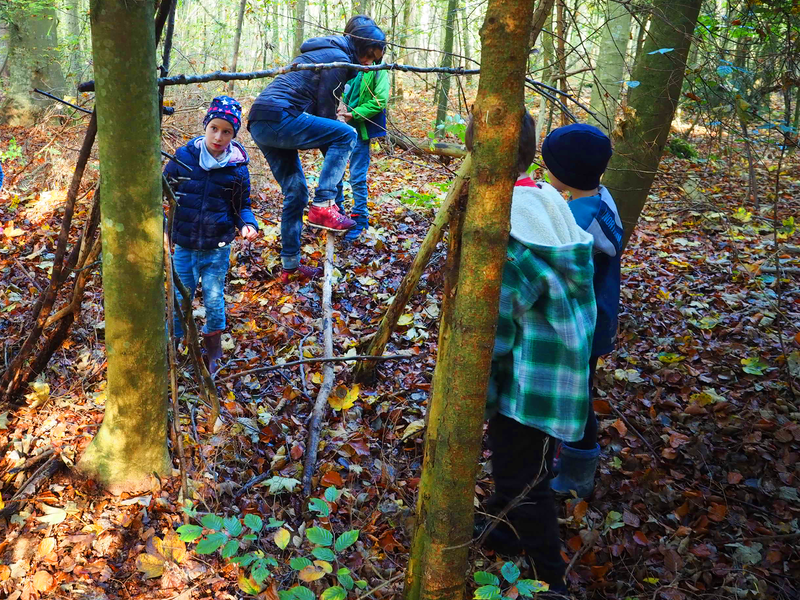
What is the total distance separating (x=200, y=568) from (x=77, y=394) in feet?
5.22

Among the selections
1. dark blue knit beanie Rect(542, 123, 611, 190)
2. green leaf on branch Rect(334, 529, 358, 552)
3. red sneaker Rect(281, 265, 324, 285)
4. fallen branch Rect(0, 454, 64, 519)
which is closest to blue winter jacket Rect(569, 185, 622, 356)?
dark blue knit beanie Rect(542, 123, 611, 190)

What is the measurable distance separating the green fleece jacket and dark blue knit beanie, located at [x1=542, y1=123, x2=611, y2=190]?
321 centimetres

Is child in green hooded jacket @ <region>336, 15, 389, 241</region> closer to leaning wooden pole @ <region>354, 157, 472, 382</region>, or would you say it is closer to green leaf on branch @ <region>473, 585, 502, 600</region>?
leaning wooden pole @ <region>354, 157, 472, 382</region>

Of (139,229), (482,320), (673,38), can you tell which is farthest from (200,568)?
(673,38)

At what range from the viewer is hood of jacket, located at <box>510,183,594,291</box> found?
2.01 meters

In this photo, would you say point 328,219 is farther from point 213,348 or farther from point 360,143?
point 213,348

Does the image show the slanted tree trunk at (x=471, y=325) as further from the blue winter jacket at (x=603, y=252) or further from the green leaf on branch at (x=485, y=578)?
the blue winter jacket at (x=603, y=252)

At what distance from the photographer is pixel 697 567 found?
2691mm

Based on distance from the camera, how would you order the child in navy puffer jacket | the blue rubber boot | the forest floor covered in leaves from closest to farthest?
the forest floor covered in leaves
the blue rubber boot
the child in navy puffer jacket

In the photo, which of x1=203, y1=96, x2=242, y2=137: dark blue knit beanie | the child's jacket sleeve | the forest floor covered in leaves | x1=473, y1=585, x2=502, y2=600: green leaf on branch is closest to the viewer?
x1=473, y1=585, x2=502, y2=600: green leaf on branch

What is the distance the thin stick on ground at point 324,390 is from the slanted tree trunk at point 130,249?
2.43 feet

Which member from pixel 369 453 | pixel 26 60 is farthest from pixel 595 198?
pixel 26 60

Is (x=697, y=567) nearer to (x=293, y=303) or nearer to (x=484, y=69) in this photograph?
(x=484, y=69)

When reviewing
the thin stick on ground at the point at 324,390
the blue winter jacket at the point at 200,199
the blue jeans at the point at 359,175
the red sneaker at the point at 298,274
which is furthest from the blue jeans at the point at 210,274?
the blue jeans at the point at 359,175
